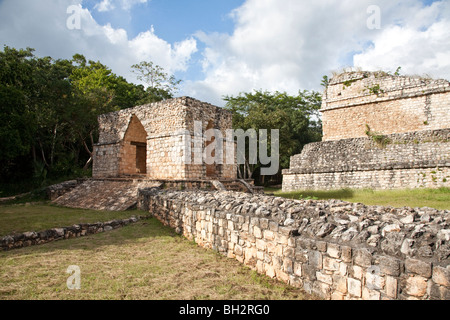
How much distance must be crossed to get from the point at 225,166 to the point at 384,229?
11.4 m

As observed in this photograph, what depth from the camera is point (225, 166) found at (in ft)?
46.5

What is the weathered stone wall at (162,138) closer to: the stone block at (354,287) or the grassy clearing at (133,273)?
the grassy clearing at (133,273)

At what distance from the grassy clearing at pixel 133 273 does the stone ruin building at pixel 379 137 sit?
→ 425 inches

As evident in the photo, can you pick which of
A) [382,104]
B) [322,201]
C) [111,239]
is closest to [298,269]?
[322,201]

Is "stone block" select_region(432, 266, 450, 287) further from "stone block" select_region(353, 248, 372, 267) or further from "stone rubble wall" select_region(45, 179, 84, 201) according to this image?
"stone rubble wall" select_region(45, 179, 84, 201)

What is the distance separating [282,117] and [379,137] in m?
12.8

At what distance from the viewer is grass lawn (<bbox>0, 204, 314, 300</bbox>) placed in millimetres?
3236

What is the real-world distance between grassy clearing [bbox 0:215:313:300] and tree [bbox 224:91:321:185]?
20085mm

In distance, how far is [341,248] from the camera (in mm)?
2805

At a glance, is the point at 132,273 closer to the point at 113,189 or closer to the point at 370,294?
the point at 370,294

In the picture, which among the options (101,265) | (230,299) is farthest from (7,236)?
(230,299)

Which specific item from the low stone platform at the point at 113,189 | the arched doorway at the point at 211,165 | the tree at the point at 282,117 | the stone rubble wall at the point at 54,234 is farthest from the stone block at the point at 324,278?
the tree at the point at 282,117
